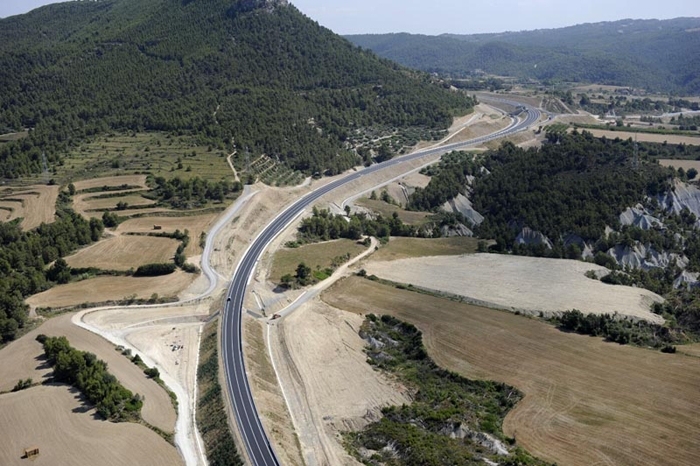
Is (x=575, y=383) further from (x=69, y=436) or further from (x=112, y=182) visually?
(x=112, y=182)

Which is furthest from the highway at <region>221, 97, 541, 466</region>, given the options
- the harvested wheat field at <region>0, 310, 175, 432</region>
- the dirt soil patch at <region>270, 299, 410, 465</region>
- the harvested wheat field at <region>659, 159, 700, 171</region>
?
the harvested wheat field at <region>659, 159, 700, 171</region>

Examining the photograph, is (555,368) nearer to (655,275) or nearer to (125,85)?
(655,275)

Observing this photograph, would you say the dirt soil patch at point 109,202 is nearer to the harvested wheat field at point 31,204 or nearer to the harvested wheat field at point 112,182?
the harvested wheat field at point 112,182

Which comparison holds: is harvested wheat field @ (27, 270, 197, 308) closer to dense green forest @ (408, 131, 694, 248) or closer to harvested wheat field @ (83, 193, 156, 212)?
harvested wheat field @ (83, 193, 156, 212)

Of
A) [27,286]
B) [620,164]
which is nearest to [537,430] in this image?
[27,286]

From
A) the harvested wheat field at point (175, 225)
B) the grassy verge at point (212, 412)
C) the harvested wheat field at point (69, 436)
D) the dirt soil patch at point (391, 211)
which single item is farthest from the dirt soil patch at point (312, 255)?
the harvested wheat field at point (69, 436)
